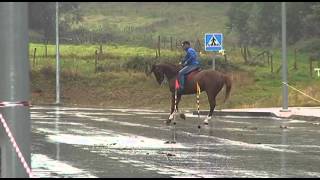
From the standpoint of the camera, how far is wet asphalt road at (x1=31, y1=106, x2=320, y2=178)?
10.3 m

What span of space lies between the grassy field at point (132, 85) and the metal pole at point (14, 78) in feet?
91.1

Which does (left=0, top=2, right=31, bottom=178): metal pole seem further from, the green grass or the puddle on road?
the green grass

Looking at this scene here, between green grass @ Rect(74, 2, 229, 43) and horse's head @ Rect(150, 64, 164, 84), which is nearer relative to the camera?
horse's head @ Rect(150, 64, 164, 84)

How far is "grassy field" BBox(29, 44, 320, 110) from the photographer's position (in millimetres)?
36781

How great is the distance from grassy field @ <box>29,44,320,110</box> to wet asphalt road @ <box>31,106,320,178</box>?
14.5m

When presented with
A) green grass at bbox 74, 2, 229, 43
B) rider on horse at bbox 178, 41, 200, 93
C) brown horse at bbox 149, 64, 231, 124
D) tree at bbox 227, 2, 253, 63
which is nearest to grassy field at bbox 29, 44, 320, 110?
brown horse at bbox 149, 64, 231, 124

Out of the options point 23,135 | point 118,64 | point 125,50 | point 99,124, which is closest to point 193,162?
point 23,135

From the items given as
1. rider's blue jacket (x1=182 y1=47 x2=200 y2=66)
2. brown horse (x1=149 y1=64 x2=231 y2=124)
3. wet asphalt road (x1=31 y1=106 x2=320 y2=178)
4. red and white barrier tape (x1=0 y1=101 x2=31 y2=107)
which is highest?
rider's blue jacket (x1=182 y1=47 x2=200 y2=66)

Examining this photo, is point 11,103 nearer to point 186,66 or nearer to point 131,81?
point 186,66

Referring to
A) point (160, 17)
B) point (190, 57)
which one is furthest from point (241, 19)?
point (190, 57)

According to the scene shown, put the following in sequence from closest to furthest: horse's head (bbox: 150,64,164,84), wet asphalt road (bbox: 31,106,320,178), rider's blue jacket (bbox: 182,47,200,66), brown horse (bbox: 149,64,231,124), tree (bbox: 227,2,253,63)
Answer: wet asphalt road (bbox: 31,106,320,178), rider's blue jacket (bbox: 182,47,200,66), brown horse (bbox: 149,64,231,124), horse's head (bbox: 150,64,164,84), tree (bbox: 227,2,253,63)

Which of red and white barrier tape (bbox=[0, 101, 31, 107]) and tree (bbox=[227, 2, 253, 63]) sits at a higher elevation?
tree (bbox=[227, 2, 253, 63])

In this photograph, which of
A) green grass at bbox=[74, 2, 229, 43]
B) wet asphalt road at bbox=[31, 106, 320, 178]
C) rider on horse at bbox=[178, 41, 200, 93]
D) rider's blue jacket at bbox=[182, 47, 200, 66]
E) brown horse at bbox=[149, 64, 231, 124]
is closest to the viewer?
wet asphalt road at bbox=[31, 106, 320, 178]

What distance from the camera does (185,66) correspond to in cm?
2072
